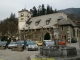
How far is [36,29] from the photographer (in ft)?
203

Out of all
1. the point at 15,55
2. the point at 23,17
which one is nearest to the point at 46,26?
the point at 23,17

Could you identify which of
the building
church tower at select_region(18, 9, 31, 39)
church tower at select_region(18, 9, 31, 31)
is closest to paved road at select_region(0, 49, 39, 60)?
the building

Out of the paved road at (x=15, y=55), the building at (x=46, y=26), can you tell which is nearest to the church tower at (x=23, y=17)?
the building at (x=46, y=26)

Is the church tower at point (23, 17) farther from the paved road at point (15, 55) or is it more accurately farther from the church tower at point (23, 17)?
the paved road at point (15, 55)

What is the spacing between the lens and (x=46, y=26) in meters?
59.1

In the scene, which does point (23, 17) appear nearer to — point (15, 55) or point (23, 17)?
point (23, 17)

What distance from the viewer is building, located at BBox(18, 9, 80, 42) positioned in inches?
2122

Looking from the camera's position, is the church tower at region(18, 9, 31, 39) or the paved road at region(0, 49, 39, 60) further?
the church tower at region(18, 9, 31, 39)

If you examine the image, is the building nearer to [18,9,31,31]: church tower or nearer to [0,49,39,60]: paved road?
[18,9,31,31]: church tower

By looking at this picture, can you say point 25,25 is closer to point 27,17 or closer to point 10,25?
point 27,17

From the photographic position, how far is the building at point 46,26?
53906 millimetres

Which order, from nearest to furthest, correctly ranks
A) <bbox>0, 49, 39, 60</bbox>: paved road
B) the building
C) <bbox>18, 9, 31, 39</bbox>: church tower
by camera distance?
1. <bbox>0, 49, 39, 60</bbox>: paved road
2. the building
3. <bbox>18, 9, 31, 39</bbox>: church tower

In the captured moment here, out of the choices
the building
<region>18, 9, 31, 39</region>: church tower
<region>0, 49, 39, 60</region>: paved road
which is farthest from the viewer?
<region>18, 9, 31, 39</region>: church tower

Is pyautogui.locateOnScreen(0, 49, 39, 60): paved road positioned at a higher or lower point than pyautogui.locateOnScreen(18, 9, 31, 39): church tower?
lower
